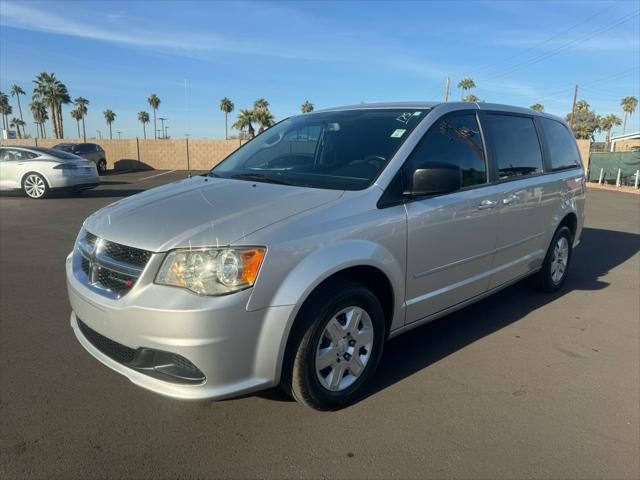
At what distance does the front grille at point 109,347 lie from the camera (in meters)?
2.56

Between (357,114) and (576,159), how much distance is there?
10.5 ft

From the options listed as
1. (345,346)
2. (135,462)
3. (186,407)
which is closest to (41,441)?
(135,462)

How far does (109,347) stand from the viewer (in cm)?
268

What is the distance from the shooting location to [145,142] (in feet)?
108

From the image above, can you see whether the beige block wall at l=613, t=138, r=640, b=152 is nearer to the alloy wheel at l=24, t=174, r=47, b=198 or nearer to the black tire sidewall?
the alloy wheel at l=24, t=174, r=47, b=198

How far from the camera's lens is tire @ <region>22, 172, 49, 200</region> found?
12.7 meters

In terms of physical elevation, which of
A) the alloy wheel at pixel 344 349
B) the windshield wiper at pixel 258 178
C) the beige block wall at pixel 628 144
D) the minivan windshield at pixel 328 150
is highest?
the beige block wall at pixel 628 144

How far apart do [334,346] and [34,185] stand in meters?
12.8

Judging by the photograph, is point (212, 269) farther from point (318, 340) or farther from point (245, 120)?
point (245, 120)

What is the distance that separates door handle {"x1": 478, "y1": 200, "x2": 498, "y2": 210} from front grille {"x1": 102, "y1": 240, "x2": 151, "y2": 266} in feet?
8.08

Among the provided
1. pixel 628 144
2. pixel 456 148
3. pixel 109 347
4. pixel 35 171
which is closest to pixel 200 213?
pixel 109 347

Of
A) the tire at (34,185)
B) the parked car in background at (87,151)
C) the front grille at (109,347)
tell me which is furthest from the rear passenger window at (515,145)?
the parked car in background at (87,151)

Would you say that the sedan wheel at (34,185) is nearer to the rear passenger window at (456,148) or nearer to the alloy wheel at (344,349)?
the rear passenger window at (456,148)

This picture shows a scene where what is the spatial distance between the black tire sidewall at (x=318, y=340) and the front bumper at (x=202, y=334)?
170 millimetres
